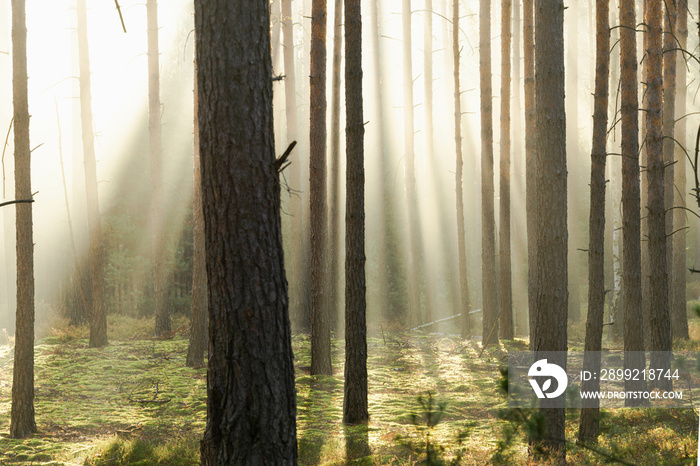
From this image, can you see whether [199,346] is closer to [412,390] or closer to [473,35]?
[412,390]

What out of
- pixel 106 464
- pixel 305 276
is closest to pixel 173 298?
pixel 305 276

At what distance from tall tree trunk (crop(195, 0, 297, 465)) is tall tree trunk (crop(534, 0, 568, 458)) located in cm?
352

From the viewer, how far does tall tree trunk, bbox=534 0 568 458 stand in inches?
235

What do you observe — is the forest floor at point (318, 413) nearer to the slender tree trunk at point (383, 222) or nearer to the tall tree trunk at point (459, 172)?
the tall tree trunk at point (459, 172)

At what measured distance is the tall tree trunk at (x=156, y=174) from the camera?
1547cm

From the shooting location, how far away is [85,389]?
1067 cm

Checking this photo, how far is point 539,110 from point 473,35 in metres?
25.7

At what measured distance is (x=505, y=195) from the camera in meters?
14.5

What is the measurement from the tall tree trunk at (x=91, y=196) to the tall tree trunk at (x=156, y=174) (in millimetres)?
1684

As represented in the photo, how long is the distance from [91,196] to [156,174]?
221 cm

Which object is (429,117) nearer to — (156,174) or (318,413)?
(156,174)

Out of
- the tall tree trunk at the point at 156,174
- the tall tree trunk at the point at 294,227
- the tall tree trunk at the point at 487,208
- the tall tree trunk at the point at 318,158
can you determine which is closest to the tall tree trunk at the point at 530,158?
the tall tree trunk at the point at 487,208

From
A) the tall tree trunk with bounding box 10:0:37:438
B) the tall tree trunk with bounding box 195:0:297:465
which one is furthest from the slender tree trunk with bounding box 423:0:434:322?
the tall tree trunk with bounding box 195:0:297:465

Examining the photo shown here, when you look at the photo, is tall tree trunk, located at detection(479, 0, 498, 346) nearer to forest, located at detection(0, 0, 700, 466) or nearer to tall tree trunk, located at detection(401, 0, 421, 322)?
forest, located at detection(0, 0, 700, 466)
